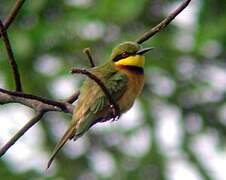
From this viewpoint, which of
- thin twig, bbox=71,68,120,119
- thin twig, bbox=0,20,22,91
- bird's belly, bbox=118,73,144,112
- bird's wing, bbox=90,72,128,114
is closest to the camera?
thin twig, bbox=71,68,120,119

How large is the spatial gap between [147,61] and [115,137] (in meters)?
1.26

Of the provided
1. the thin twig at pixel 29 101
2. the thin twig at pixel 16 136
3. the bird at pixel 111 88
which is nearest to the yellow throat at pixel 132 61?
the bird at pixel 111 88

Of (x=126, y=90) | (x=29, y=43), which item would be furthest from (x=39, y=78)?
(x=126, y=90)

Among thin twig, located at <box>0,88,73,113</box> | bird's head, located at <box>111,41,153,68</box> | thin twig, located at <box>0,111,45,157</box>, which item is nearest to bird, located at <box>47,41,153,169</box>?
bird's head, located at <box>111,41,153,68</box>

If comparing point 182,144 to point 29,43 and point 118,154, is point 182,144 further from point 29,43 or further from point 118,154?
point 29,43

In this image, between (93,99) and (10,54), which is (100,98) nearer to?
(93,99)

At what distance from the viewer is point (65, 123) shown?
22.9ft

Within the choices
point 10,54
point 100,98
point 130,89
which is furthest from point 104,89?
point 130,89

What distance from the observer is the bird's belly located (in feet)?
12.2

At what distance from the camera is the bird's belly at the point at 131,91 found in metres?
3.73

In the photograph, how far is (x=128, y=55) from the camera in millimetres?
3785

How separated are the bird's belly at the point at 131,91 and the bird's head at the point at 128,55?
5 cm

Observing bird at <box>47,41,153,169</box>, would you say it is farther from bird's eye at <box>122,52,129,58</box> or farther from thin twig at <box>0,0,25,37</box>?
thin twig at <box>0,0,25,37</box>

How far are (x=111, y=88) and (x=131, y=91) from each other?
4.6 inches
